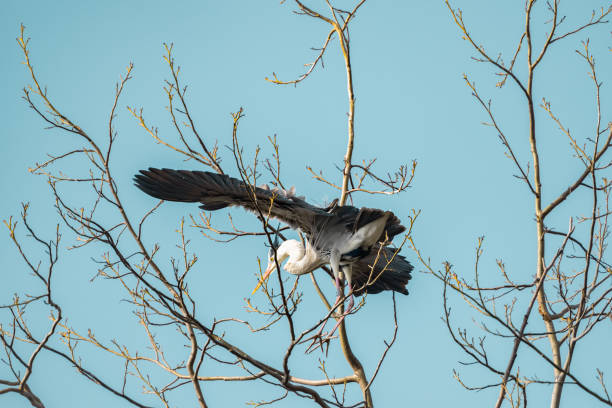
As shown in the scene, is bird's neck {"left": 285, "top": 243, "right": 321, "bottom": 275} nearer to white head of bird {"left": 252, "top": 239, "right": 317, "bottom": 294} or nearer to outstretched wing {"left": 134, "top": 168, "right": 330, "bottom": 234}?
white head of bird {"left": 252, "top": 239, "right": 317, "bottom": 294}

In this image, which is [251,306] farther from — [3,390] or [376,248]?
[376,248]

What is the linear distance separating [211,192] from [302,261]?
1.40m

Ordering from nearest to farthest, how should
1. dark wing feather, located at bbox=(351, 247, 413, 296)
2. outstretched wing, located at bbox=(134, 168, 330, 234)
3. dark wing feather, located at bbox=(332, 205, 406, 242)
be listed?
1. outstretched wing, located at bbox=(134, 168, 330, 234)
2. dark wing feather, located at bbox=(332, 205, 406, 242)
3. dark wing feather, located at bbox=(351, 247, 413, 296)

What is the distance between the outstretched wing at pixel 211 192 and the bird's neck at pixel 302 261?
0.56 m

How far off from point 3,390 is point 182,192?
2.92m

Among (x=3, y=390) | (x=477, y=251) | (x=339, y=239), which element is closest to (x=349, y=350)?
(x=339, y=239)

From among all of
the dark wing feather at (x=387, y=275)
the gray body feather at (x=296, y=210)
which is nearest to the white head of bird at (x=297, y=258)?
the gray body feather at (x=296, y=210)

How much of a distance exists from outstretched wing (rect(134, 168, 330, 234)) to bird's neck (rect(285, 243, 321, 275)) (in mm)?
564

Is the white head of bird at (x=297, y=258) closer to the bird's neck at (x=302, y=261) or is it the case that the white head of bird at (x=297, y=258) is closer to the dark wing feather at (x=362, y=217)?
the bird's neck at (x=302, y=261)

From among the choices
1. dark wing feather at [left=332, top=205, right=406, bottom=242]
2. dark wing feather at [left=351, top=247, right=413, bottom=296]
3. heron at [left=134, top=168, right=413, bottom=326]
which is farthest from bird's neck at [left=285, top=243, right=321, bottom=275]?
dark wing feather at [left=351, top=247, right=413, bottom=296]

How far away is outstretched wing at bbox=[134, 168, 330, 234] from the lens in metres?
6.50

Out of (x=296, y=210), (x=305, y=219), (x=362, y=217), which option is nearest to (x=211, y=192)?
(x=296, y=210)

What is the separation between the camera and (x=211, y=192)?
6.78 meters

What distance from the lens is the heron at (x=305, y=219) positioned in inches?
259
